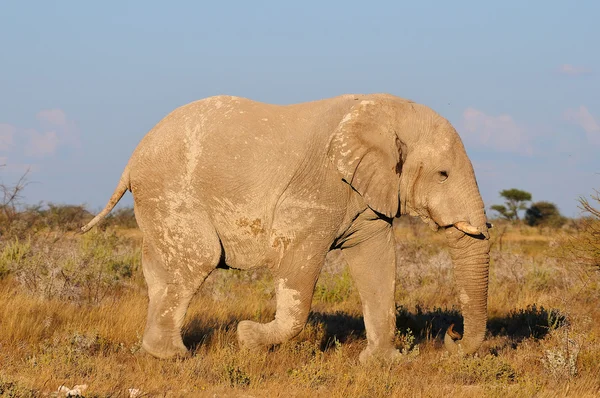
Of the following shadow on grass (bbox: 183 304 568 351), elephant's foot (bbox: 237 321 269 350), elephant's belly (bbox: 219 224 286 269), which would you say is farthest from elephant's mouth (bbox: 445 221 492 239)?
elephant's foot (bbox: 237 321 269 350)

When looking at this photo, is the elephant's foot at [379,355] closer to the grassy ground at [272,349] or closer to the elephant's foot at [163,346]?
the grassy ground at [272,349]

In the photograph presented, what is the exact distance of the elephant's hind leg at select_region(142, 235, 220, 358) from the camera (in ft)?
24.4

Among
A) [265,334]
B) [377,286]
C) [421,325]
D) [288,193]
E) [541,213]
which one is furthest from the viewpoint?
[541,213]

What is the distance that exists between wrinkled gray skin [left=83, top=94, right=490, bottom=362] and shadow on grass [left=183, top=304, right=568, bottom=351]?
1086 millimetres

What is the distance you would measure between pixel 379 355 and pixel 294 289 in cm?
120

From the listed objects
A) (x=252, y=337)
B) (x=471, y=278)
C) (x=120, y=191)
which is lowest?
(x=252, y=337)

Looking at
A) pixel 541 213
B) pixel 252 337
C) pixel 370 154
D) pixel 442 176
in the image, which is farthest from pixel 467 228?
pixel 541 213

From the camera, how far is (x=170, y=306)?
7.48 m

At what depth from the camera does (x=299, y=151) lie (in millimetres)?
7156

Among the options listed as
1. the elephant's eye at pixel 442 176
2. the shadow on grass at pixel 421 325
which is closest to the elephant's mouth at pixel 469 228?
the elephant's eye at pixel 442 176

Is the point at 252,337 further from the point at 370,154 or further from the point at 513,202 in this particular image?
the point at 513,202

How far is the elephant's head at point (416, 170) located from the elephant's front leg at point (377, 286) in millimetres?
559

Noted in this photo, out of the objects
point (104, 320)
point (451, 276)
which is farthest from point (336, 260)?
point (104, 320)

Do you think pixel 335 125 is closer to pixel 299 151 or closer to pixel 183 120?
pixel 299 151
